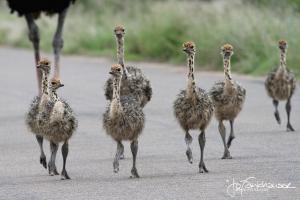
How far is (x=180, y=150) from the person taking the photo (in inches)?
505

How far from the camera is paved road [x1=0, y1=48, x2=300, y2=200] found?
10023 mm

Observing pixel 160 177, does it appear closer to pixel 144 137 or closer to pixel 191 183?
pixel 191 183

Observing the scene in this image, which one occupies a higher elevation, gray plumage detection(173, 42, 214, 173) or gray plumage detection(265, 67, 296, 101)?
gray plumage detection(265, 67, 296, 101)

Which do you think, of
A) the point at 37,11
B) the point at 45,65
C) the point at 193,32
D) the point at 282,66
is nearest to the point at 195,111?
the point at 45,65

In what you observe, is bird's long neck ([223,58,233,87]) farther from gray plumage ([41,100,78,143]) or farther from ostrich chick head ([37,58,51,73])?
gray plumage ([41,100,78,143])

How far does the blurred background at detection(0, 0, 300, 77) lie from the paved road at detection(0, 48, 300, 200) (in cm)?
286

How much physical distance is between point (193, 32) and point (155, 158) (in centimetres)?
1316

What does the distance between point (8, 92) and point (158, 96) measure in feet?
10.2

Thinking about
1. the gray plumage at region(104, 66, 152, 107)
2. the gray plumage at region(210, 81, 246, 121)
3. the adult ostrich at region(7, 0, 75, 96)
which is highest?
the adult ostrich at region(7, 0, 75, 96)

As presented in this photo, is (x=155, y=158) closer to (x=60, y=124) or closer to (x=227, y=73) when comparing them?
(x=227, y=73)

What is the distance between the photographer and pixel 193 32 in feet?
82.7

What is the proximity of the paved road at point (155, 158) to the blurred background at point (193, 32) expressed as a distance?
2.86m

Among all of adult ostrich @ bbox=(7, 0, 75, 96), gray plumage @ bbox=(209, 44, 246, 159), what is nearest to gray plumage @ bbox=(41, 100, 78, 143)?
gray plumage @ bbox=(209, 44, 246, 159)

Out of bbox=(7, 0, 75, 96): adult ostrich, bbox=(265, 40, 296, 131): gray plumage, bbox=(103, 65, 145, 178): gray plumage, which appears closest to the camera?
bbox=(103, 65, 145, 178): gray plumage
